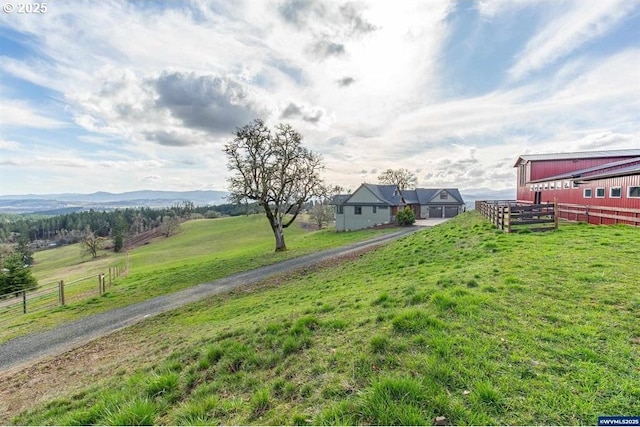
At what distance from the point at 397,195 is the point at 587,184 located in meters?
30.4

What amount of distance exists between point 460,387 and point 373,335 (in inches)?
56.7

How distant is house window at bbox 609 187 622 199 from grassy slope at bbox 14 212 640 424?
1131 centimetres

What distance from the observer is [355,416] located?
2928mm

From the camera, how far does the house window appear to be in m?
14.4

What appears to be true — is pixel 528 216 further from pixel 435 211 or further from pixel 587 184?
pixel 435 211

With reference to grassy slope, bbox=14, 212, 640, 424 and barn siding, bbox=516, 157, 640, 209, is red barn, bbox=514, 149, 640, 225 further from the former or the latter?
grassy slope, bbox=14, 212, 640, 424

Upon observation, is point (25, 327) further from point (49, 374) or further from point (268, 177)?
point (268, 177)

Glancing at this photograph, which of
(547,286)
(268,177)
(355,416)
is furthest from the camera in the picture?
(268,177)

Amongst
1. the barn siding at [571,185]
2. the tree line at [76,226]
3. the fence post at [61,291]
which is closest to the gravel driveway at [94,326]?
the fence post at [61,291]

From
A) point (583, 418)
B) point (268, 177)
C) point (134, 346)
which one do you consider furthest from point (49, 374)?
point (268, 177)

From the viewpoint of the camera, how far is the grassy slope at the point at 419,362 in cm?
295

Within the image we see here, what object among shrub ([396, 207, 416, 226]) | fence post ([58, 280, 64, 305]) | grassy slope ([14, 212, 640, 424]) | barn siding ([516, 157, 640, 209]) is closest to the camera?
grassy slope ([14, 212, 640, 424])

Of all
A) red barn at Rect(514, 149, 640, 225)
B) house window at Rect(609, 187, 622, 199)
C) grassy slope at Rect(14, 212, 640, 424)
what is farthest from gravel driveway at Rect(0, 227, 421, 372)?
house window at Rect(609, 187, 622, 199)

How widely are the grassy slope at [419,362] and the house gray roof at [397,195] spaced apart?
36.7 m
